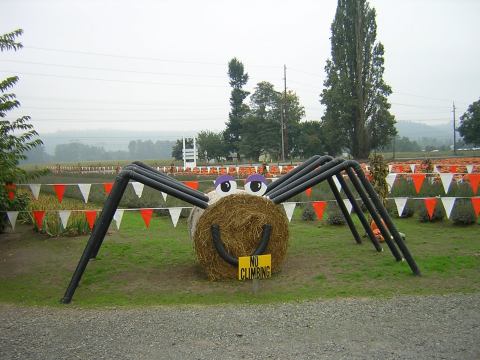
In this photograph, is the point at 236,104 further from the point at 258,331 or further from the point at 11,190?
the point at 258,331

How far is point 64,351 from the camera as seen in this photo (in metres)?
4.63

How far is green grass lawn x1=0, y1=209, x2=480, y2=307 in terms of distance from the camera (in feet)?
21.5

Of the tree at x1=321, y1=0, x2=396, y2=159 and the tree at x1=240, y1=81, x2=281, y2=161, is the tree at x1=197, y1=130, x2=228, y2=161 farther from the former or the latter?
the tree at x1=321, y1=0, x2=396, y2=159

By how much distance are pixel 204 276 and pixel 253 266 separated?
124cm

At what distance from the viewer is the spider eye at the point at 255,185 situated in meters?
7.45

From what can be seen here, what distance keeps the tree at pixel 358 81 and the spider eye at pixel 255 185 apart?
113 feet

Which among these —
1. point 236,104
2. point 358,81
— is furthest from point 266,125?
point 358,81

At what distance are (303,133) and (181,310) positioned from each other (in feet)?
176

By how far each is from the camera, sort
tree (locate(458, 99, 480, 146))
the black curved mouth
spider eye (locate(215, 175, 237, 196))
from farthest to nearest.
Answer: tree (locate(458, 99, 480, 146))
spider eye (locate(215, 175, 237, 196))
the black curved mouth

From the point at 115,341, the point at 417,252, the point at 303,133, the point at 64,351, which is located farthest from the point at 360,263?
the point at 303,133

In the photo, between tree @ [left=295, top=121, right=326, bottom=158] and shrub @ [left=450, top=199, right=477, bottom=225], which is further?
tree @ [left=295, top=121, right=326, bottom=158]

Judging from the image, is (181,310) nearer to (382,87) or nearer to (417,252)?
(417,252)

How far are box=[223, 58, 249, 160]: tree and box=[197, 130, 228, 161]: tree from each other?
1.20 meters

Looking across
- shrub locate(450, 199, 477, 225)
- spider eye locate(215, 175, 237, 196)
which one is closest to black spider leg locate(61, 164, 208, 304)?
spider eye locate(215, 175, 237, 196)
